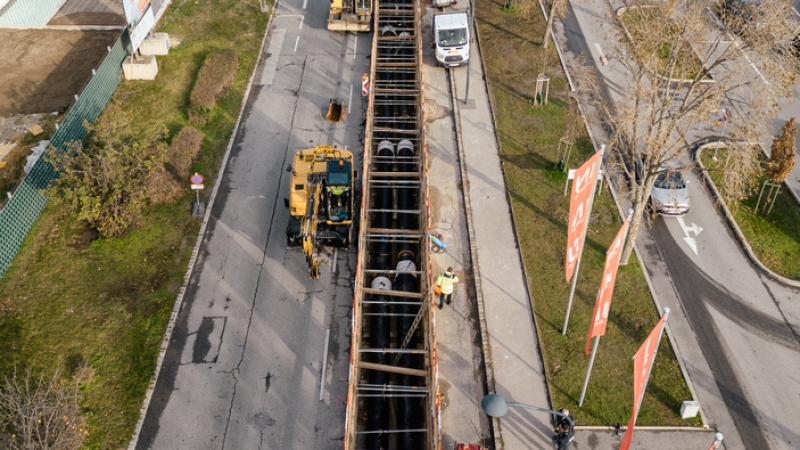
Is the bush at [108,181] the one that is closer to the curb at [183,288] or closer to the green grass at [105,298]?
the green grass at [105,298]

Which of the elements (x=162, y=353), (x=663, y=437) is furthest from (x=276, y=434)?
(x=663, y=437)

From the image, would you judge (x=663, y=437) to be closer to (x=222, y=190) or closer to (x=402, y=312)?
(x=402, y=312)

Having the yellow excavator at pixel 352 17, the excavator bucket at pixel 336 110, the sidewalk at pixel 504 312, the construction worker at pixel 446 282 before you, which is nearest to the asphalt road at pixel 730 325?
the sidewalk at pixel 504 312

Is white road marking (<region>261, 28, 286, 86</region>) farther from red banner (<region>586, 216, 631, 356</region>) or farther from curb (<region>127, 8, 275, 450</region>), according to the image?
red banner (<region>586, 216, 631, 356</region>)

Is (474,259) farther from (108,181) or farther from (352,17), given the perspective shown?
(352,17)

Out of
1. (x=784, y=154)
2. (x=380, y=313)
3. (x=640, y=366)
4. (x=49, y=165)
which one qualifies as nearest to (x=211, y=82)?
(x=49, y=165)

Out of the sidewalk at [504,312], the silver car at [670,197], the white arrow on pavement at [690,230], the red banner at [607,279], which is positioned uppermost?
the red banner at [607,279]
